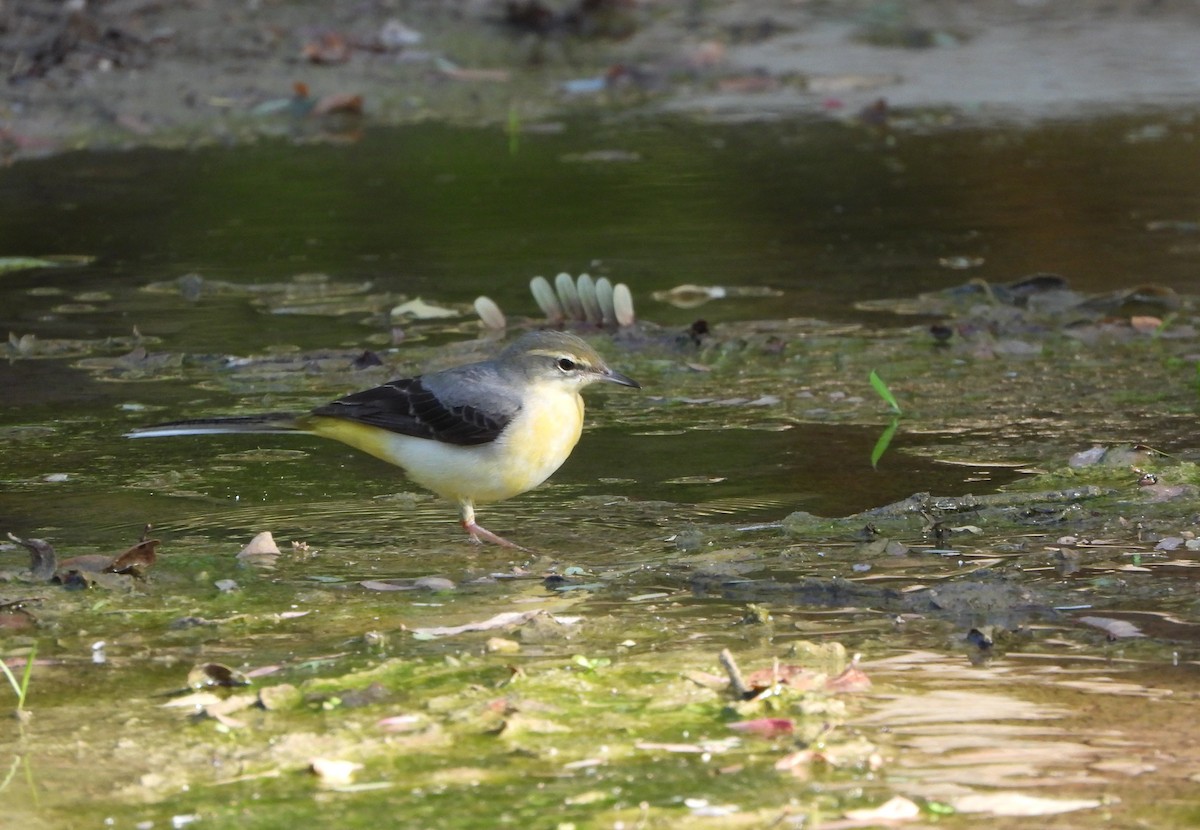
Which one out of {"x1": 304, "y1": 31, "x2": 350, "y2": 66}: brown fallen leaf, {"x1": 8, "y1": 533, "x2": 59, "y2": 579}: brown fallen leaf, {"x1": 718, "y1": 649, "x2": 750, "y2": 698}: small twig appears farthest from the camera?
{"x1": 304, "y1": 31, "x2": 350, "y2": 66}: brown fallen leaf

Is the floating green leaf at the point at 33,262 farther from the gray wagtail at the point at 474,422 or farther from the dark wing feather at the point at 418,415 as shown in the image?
the dark wing feather at the point at 418,415

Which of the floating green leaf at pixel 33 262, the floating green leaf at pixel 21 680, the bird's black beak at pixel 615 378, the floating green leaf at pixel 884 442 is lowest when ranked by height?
the floating green leaf at pixel 21 680

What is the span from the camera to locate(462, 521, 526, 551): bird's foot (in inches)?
243

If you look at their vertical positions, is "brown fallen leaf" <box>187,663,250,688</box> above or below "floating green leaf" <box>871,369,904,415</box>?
below

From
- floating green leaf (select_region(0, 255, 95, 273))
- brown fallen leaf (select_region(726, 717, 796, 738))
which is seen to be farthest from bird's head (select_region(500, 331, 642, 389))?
floating green leaf (select_region(0, 255, 95, 273))

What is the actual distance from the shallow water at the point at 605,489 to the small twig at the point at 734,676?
10 centimetres

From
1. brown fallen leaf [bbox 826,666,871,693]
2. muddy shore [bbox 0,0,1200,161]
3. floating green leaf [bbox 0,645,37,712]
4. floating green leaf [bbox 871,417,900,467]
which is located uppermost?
muddy shore [bbox 0,0,1200,161]

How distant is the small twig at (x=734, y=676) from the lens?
4527 millimetres

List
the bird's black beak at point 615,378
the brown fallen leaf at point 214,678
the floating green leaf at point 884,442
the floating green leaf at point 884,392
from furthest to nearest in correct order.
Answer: the floating green leaf at point 884,392 → the floating green leaf at point 884,442 → the bird's black beak at point 615,378 → the brown fallen leaf at point 214,678

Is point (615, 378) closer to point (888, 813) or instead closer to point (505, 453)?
point (505, 453)

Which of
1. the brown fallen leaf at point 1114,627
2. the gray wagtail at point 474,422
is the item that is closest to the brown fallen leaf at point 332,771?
the brown fallen leaf at point 1114,627

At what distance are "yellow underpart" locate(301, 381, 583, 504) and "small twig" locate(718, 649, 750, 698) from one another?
79.4 inches

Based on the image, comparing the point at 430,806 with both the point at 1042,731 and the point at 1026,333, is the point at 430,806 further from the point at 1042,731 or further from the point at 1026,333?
the point at 1026,333

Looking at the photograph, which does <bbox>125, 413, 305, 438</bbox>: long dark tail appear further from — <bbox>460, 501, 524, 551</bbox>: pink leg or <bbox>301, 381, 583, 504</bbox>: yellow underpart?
<bbox>460, 501, 524, 551</bbox>: pink leg
